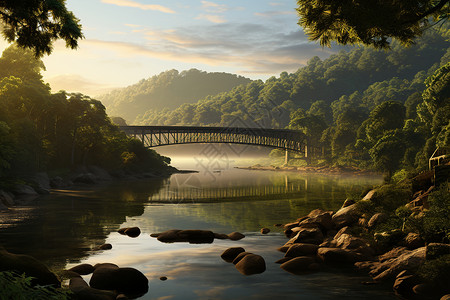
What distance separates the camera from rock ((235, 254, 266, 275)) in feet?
55.8

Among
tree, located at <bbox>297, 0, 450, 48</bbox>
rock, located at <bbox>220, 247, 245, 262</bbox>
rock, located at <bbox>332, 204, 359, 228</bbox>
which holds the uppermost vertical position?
tree, located at <bbox>297, 0, 450, 48</bbox>

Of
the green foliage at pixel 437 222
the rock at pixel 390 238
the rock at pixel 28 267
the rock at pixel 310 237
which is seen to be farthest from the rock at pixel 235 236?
the rock at pixel 28 267

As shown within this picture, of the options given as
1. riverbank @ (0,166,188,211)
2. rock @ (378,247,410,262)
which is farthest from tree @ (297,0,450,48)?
riverbank @ (0,166,188,211)

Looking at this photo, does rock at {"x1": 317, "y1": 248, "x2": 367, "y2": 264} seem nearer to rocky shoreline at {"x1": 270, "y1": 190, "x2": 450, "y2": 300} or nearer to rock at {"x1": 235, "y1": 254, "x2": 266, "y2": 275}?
rocky shoreline at {"x1": 270, "y1": 190, "x2": 450, "y2": 300}

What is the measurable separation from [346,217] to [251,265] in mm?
8892

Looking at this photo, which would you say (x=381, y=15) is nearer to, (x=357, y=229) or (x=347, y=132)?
(x=357, y=229)

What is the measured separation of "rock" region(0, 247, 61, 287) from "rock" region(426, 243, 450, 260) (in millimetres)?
12187

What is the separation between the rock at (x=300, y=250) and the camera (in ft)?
63.2

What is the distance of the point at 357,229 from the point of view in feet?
74.1

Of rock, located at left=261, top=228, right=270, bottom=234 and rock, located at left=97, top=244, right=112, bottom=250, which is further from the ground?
rock, located at left=261, top=228, right=270, bottom=234

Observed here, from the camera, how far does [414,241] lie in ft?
58.1

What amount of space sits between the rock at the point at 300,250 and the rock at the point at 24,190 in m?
31.6

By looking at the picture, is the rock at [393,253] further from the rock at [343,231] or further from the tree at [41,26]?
the tree at [41,26]

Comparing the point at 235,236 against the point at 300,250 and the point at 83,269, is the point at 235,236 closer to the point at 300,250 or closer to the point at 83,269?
the point at 300,250
